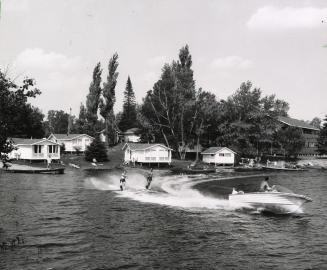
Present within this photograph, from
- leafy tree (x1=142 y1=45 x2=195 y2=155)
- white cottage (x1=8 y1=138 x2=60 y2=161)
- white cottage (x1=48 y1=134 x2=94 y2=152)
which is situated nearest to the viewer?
white cottage (x1=8 y1=138 x2=60 y2=161)

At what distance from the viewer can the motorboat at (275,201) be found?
31.3 metres

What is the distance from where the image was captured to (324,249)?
22.9 metres

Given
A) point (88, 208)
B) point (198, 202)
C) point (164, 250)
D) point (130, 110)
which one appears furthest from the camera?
point (130, 110)

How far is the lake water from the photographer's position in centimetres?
2012

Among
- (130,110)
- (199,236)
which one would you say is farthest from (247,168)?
(130,110)

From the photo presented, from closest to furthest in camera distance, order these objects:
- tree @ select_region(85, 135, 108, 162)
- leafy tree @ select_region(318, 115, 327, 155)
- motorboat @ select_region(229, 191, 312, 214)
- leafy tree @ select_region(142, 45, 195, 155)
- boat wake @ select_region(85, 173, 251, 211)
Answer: motorboat @ select_region(229, 191, 312, 214)
boat wake @ select_region(85, 173, 251, 211)
tree @ select_region(85, 135, 108, 162)
leafy tree @ select_region(142, 45, 195, 155)
leafy tree @ select_region(318, 115, 327, 155)

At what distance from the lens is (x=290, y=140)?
105m

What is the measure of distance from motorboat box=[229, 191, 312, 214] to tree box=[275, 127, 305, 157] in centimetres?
7472

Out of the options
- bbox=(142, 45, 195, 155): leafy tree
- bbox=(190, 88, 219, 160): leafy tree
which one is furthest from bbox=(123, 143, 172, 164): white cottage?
bbox=(190, 88, 219, 160): leafy tree

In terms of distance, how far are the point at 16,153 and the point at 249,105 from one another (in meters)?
51.5

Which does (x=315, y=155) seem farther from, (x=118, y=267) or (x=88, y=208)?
(x=118, y=267)

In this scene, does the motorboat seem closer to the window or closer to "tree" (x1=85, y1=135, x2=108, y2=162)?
"tree" (x1=85, y1=135, x2=108, y2=162)

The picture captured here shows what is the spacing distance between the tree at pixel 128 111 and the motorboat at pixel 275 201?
11754cm

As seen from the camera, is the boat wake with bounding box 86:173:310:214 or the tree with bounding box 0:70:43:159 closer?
the tree with bounding box 0:70:43:159
